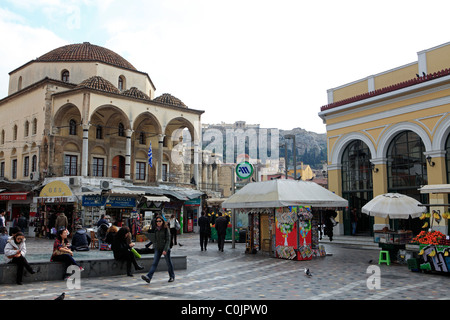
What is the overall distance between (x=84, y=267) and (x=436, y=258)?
8853 mm

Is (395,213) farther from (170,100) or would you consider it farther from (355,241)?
(170,100)

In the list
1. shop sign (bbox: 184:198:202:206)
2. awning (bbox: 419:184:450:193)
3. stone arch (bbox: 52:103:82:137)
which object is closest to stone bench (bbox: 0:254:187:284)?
awning (bbox: 419:184:450:193)

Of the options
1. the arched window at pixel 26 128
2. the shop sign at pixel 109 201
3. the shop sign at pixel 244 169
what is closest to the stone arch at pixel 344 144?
the shop sign at pixel 244 169

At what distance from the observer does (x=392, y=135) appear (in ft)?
64.5

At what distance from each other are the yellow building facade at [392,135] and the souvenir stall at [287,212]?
499 cm

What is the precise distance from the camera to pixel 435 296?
7898mm

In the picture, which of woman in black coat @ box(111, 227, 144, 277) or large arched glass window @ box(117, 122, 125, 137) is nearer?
woman in black coat @ box(111, 227, 144, 277)

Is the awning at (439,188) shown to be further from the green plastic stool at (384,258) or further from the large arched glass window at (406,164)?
the large arched glass window at (406,164)

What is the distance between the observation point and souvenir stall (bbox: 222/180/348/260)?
537 inches

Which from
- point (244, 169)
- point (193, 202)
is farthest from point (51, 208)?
point (244, 169)

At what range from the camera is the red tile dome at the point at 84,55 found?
109 ft

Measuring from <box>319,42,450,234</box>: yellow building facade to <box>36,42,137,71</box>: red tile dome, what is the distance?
19799mm

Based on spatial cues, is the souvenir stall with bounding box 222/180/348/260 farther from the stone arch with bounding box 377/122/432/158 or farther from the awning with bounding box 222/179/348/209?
the stone arch with bounding box 377/122/432/158
